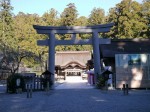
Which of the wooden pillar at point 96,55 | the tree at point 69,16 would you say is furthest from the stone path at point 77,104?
the tree at point 69,16

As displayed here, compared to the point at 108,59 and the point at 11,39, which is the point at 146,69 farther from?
the point at 11,39

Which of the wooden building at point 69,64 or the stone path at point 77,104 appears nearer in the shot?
the stone path at point 77,104

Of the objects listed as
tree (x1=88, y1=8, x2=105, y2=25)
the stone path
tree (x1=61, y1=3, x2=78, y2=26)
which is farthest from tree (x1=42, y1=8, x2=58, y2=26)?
the stone path

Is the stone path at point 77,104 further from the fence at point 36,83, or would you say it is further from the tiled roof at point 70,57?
the tiled roof at point 70,57

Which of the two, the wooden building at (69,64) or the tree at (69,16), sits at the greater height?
the tree at (69,16)

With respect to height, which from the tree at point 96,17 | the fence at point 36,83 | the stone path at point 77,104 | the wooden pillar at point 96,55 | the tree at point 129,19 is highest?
the tree at point 96,17

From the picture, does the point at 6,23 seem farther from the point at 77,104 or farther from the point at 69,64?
the point at 77,104

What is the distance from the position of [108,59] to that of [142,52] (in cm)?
319

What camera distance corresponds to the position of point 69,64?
44.8m

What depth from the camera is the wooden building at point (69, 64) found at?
4503cm

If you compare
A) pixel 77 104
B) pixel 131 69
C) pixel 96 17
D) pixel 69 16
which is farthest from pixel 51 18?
pixel 77 104

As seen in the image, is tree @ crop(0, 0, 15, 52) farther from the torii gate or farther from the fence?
the fence

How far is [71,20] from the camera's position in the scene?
54.7 metres

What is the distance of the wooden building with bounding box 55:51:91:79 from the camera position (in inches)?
1773
